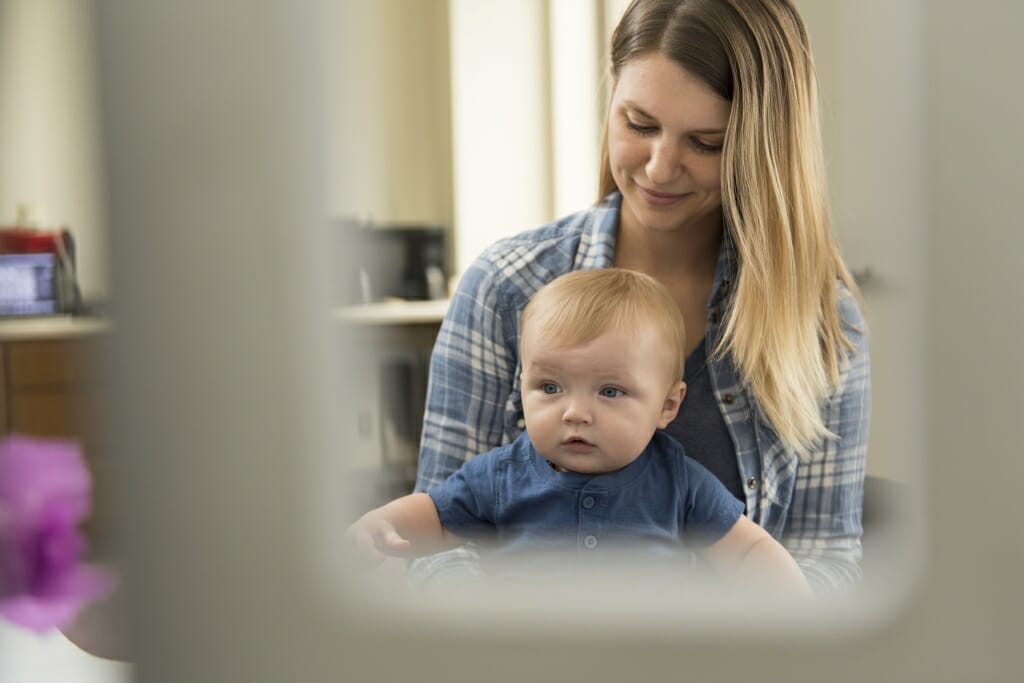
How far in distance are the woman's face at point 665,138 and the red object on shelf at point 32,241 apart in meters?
2.47

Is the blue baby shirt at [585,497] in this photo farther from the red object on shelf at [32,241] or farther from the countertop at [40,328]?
the red object on shelf at [32,241]

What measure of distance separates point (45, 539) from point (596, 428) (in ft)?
Result: 0.95

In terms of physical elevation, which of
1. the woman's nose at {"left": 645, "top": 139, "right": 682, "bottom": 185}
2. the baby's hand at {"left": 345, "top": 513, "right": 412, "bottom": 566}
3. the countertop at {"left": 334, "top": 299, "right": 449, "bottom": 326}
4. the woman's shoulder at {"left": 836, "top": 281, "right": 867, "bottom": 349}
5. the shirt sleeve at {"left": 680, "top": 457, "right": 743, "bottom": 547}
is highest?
the woman's nose at {"left": 645, "top": 139, "right": 682, "bottom": 185}

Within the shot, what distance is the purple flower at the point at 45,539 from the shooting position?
319 millimetres

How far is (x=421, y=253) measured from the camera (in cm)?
37

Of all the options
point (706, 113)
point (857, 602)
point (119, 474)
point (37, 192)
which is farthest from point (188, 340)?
point (37, 192)

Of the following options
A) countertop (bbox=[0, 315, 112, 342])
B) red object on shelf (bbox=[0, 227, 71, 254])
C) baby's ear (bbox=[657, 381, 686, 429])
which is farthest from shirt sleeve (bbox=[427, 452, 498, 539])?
red object on shelf (bbox=[0, 227, 71, 254])

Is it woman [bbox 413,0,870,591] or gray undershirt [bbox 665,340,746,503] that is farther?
gray undershirt [bbox 665,340,746,503]

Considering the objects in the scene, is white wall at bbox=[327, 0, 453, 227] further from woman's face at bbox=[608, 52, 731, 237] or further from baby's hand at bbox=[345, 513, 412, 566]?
woman's face at bbox=[608, 52, 731, 237]

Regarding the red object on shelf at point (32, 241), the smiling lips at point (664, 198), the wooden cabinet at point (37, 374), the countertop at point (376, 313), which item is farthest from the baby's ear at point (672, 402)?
the red object on shelf at point (32, 241)

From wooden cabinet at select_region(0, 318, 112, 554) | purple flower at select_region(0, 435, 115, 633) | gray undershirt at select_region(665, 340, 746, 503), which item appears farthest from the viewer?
wooden cabinet at select_region(0, 318, 112, 554)

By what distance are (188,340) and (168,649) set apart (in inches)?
2.6

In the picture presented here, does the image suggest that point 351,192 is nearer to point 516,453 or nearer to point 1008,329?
point 1008,329

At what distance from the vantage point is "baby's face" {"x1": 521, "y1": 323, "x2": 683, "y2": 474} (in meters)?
0.54
